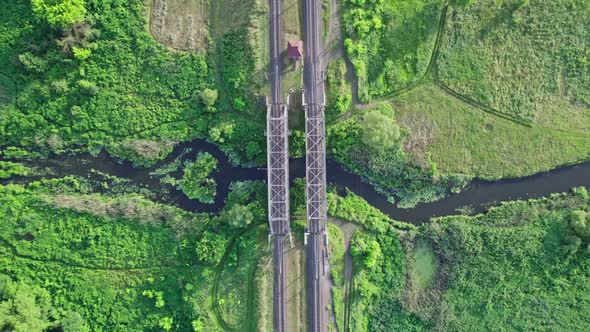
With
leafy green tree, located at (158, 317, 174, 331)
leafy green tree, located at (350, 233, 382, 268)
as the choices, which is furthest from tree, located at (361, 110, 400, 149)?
leafy green tree, located at (158, 317, 174, 331)

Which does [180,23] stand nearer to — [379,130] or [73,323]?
[379,130]

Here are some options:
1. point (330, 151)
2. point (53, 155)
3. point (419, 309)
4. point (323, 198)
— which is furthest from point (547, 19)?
point (53, 155)

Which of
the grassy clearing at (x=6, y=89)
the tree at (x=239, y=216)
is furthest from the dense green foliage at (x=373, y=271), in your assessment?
the grassy clearing at (x=6, y=89)

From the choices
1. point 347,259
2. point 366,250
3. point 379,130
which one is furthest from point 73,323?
point 379,130

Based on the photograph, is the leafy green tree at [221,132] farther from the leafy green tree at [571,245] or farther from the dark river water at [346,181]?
the leafy green tree at [571,245]

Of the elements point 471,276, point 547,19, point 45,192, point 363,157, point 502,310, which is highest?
point 547,19

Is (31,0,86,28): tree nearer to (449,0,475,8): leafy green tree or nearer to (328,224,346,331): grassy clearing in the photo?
(328,224,346,331): grassy clearing

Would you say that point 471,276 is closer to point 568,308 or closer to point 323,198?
point 568,308
